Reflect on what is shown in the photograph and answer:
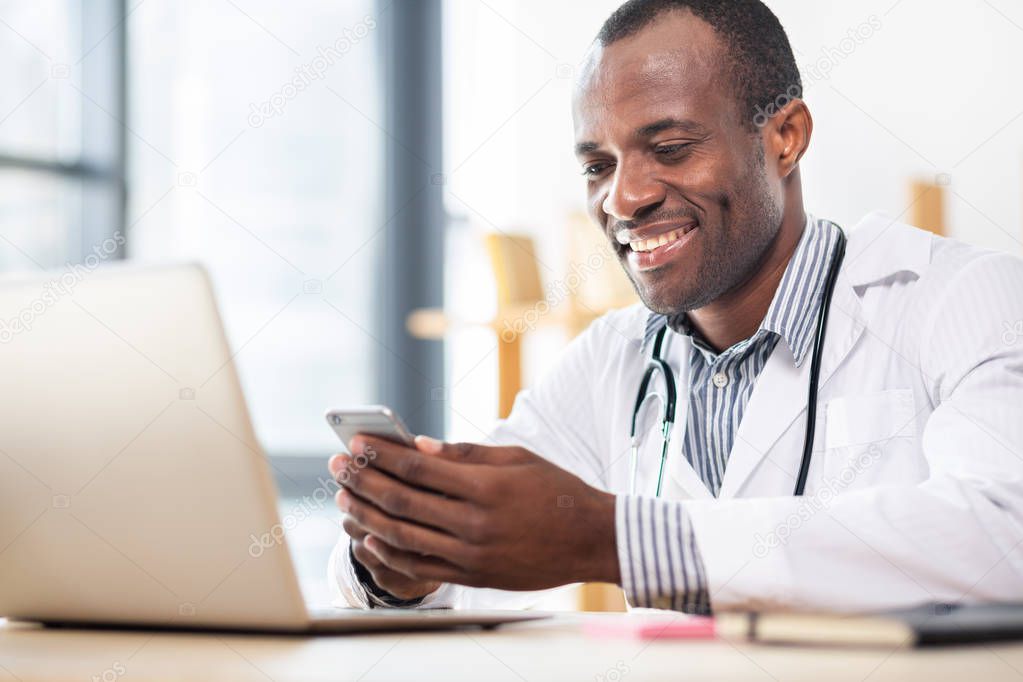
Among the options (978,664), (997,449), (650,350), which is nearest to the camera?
(978,664)

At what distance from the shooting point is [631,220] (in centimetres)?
141

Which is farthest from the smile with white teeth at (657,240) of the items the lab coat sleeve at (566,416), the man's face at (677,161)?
the lab coat sleeve at (566,416)

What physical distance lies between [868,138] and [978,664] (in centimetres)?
277

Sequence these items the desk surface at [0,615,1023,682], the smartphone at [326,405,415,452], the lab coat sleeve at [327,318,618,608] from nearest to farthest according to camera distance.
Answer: the desk surface at [0,615,1023,682]
the smartphone at [326,405,415,452]
the lab coat sleeve at [327,318,618,608]

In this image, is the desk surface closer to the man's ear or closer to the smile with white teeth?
the smile with white teeth

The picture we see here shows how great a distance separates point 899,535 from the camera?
0.83 metres

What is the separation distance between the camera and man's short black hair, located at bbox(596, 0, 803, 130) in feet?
4.57

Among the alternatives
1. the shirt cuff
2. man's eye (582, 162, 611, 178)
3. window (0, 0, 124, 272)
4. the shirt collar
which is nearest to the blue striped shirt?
the shirt collar

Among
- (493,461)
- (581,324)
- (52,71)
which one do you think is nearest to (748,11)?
(493,461)

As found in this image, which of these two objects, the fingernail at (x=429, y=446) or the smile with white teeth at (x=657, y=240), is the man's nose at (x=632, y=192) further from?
the fingernail at (x=429, y=446)

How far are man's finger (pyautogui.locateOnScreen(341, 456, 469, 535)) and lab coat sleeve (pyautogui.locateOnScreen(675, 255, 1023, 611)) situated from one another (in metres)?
0.17

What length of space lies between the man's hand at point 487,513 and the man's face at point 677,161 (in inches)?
26.6

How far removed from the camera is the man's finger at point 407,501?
0.76m

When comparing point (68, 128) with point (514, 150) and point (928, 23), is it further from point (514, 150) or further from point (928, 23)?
point (928, 23)
